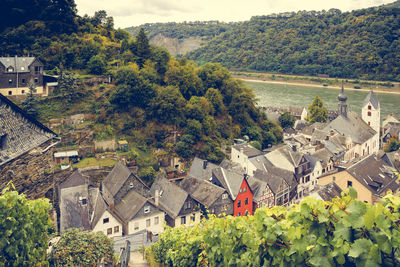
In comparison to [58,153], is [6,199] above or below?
above

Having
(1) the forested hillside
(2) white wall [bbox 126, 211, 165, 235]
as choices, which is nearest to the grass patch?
(2) white wall [bbox 126, 211, 165, 235]

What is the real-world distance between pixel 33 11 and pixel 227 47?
91.5 metres

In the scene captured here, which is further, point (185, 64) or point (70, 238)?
point (185, 64)

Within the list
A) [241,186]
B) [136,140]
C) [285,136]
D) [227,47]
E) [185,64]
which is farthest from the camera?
[227,47]

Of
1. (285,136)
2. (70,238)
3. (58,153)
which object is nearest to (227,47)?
(285,136)

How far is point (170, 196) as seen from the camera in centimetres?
2595

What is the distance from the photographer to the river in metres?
70.8

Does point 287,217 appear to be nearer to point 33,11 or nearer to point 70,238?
point 70,238

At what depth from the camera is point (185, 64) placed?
43312 mm

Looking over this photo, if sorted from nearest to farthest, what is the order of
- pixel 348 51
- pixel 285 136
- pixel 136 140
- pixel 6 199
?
pixel 6 199 < pixel 136 140 < pixel 285 136 < pixel 348 51

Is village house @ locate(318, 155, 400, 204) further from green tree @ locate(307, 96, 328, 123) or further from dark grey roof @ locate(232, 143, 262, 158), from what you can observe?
green tree @ locate(307, 96, 328, 123)

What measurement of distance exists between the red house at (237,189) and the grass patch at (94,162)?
972cm

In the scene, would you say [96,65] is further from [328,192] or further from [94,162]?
[328,192]

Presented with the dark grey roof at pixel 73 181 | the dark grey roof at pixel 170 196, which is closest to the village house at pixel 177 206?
the dark grey roof at pixel 170 196
